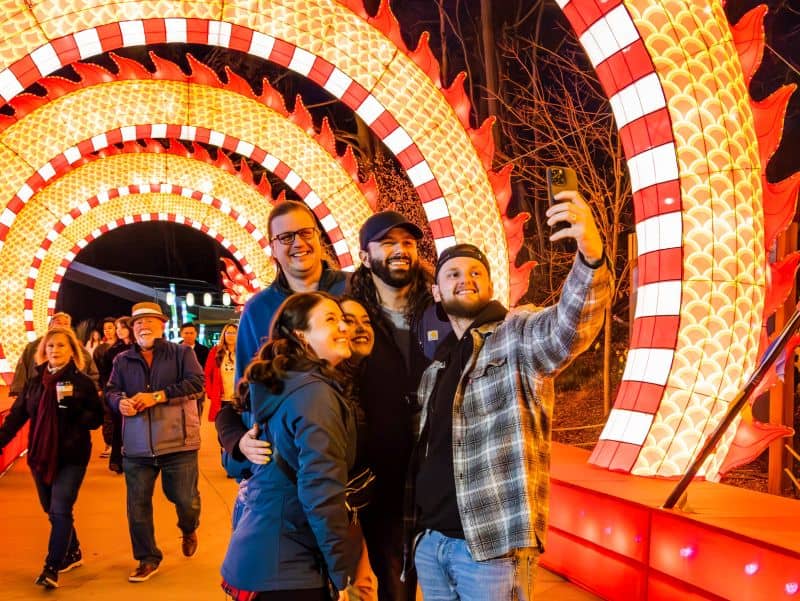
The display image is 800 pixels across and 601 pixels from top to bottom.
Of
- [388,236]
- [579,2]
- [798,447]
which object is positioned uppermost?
[579,2]

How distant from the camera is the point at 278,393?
274cm

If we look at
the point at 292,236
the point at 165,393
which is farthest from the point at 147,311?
the point at 292,236

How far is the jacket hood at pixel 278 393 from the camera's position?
8.89ft

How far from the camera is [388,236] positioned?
3480 millimetres

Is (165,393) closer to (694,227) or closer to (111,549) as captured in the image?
(111,549)

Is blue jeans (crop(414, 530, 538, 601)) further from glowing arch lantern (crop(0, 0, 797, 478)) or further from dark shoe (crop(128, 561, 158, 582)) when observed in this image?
dark shoe (crop(128, 561, 158, 582))

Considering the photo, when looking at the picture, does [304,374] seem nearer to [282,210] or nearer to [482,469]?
[482,469]

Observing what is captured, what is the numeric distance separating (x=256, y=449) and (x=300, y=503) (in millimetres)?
232

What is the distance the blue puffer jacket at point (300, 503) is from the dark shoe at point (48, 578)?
333 cm

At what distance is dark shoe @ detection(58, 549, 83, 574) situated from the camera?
19.3 feet

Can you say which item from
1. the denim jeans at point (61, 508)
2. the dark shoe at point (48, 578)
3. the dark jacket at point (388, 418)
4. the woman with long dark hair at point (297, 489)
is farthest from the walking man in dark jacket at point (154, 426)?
the woman with long dark hair at point (297, 489)

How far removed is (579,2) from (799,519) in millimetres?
3307

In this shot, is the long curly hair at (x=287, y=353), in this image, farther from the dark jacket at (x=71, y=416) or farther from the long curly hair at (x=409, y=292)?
the dark jacket at (x=71, y=416)

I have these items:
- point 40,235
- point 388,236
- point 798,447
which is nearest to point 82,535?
point 388,236
